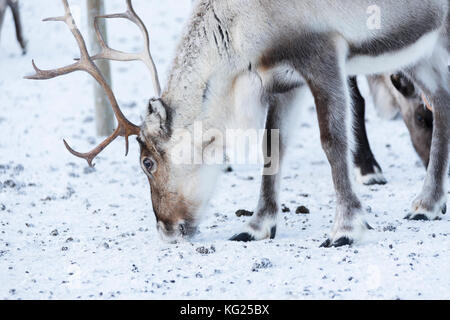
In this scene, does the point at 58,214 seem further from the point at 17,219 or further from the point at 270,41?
the point at 270,41

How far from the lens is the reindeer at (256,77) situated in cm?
456

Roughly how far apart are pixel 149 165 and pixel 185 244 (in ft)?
1.72

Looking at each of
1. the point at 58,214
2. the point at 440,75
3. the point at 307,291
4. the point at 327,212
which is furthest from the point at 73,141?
the point at 307,291

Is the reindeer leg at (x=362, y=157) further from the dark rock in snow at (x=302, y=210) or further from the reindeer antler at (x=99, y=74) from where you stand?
the reindeer antler at (x=99, y=74)

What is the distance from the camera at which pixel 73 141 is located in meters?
8.23

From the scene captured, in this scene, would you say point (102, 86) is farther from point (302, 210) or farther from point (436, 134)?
point (436, 134)

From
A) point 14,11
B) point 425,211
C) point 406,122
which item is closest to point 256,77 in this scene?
point 425,211

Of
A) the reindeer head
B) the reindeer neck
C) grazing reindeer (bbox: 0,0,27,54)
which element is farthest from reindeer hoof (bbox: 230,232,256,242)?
grazing reindeer (bbox: 0,0,27,54)

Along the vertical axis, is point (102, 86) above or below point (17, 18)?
below

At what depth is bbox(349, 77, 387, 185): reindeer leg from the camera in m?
6.68

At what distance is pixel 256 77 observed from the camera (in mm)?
4684

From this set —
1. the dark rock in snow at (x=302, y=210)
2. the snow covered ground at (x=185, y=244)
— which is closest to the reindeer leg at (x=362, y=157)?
the snow covered ground at (x=185, y=244)

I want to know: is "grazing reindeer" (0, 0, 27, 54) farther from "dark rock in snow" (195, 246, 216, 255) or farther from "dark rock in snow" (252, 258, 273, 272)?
"dark rock in snow" (252, 258, 273, 272)

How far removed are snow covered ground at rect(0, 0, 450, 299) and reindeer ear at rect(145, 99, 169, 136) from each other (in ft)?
2.30
